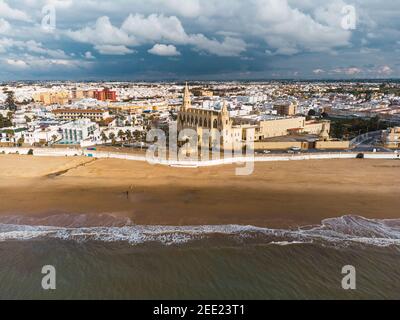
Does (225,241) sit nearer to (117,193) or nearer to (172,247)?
(172,247)

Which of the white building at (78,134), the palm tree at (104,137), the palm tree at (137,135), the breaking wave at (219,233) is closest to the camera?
the breaking wave at (219,233)

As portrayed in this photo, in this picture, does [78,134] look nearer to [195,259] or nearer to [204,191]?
[204,191]

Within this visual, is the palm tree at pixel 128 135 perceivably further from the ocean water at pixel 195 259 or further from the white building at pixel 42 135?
the ocean water at pixel 195 259

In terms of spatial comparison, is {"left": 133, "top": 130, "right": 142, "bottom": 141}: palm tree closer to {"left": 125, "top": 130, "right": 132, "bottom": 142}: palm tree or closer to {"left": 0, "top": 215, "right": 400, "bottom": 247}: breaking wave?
{"left": 125, "top": 130, "right": 132, "bottom": 142}: palm tree

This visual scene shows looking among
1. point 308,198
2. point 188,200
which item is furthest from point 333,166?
point 188,200

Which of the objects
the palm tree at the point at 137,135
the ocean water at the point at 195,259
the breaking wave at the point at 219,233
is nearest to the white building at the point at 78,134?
the palm tree at the point at 137,135
